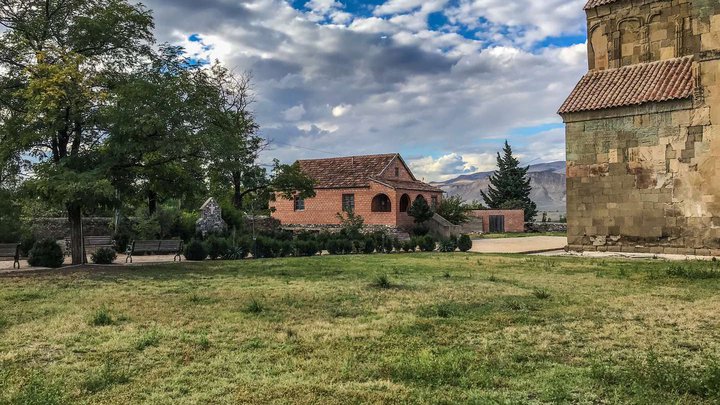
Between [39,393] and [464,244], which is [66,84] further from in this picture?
[464,244]

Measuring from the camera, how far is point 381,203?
39406 millimetres

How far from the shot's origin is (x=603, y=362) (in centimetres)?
538

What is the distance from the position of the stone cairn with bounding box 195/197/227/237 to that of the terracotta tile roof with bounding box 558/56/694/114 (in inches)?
703

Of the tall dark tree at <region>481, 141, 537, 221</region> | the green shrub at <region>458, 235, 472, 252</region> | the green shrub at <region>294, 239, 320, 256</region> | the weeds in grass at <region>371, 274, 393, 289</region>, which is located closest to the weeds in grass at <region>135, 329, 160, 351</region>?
the weeds in grass at <region>371, 274, 393, 289</region>

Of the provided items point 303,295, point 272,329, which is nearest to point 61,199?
point 303,295

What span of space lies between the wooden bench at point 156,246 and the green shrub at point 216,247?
3.72ft

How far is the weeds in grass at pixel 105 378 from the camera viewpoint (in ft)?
15.8

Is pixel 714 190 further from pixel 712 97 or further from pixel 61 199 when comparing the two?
pixel 61 199

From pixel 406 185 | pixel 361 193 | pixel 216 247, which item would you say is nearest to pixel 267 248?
pixel 216 247

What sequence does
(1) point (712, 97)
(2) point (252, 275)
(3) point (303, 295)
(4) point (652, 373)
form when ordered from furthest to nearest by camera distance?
(1) point (712, 97)
(2) point (252, 275)
(3) point (303, 295)
(4) point (652, 373)

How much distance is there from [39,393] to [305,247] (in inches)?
734

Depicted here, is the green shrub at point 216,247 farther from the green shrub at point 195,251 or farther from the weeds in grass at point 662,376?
the weeds in grass at point 662,376

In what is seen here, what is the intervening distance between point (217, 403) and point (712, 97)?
61.6 ft

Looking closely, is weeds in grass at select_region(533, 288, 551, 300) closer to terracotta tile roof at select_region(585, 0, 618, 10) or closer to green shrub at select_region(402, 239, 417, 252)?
green shrub at select_region(402, 239, 417, 252)
